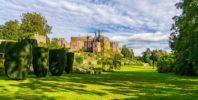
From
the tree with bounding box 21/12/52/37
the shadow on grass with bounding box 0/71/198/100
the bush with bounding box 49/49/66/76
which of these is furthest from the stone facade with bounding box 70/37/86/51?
the shadow on grass with bounding box 0/71/198/100

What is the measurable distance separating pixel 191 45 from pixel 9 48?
15.3 metres

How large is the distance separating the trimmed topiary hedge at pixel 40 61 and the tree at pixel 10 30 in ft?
181

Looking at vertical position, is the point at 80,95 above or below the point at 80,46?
below

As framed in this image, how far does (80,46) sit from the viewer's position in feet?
461

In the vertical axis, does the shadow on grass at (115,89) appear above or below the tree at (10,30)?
below

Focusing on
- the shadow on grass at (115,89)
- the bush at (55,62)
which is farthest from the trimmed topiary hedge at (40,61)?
the shadow on grass at (115,89)

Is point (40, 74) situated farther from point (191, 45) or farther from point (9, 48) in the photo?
point (191, 45)

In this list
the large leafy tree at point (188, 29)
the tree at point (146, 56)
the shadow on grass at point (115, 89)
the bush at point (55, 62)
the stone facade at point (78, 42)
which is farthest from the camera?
the stone facade at point (78, 42)

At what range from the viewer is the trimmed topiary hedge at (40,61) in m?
31.1

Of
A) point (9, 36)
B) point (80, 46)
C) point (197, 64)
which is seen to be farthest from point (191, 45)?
point (80, 46)

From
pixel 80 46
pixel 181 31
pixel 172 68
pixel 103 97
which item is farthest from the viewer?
pixel 80 46

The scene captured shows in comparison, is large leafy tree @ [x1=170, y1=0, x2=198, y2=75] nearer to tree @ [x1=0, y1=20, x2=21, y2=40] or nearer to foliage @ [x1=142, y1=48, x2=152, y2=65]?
tree @ [x1=0, y1=20, x2=21, y2=40]

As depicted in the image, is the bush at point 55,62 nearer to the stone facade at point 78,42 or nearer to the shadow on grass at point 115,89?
the shadow on grass at point 115,89

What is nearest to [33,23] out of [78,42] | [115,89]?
[78,42]
